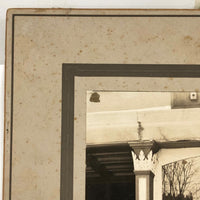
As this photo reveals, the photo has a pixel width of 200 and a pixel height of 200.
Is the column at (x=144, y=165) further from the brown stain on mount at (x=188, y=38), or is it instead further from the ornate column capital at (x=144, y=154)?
the brown stain on mount at (x=188, y=38)

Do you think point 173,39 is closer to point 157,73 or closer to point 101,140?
point 157,73

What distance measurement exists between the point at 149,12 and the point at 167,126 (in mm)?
235

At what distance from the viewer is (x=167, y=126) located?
0.79 m

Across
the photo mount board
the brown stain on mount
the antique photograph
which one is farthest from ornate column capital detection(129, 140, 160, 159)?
the brown stain on mount

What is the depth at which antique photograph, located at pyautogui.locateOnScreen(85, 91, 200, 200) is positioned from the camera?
789 millimetres

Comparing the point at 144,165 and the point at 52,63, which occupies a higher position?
the point at 52,63

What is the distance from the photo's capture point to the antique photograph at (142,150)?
79cm

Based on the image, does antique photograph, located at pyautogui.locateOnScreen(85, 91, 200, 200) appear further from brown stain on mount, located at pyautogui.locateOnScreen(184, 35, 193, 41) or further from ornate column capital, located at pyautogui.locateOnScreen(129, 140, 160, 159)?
brown stain on mount, located at pyautogui.locateOnScreen(184, 35, 193, 41)

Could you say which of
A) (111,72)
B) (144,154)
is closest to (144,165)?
(144,154)

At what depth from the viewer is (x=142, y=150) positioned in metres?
0.80

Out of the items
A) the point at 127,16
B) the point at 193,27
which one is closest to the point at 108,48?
the point at 127,16

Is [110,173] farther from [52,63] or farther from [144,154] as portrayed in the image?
[52,63]

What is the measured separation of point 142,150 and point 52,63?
0.83ft

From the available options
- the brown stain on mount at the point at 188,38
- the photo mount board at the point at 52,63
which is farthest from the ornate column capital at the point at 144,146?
the brown stain on mount at the point at 188,38
